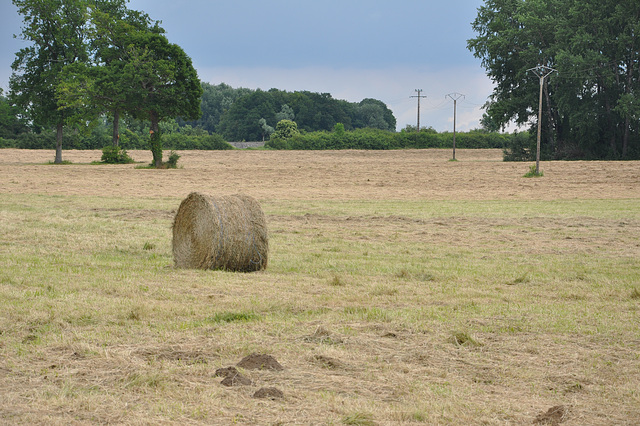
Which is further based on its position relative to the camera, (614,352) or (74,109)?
(74,109)

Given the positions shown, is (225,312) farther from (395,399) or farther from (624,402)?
(624,402)

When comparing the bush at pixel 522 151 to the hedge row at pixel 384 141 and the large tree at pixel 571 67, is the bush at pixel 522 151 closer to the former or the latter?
the large tree at pixel 571 67

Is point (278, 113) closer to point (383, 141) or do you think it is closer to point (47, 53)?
point (383, 141)

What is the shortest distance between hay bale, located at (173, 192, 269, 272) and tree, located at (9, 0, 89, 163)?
43.9 meters

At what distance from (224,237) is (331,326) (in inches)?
167

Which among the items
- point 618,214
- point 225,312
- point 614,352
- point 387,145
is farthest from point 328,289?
point 387,145

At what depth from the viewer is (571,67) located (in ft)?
193

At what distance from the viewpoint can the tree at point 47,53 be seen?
5144 cm

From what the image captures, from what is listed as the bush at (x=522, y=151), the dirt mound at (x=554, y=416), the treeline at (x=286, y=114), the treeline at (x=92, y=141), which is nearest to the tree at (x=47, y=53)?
the treeline at (x=92, y=141)

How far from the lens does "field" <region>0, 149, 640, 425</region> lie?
5.31 metres

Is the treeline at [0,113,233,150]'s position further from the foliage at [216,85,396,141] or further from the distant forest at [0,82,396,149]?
the foliage at [216,85,396,141]

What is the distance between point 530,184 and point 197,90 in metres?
26.5

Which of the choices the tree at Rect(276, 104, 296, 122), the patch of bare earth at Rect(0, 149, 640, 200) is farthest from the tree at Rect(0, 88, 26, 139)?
the patch of bare earth at Rect(0, 149, 640, 200)

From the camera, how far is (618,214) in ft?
72.4
